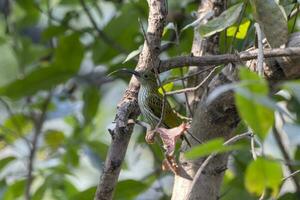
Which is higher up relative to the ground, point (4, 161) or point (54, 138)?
point (54, 138)

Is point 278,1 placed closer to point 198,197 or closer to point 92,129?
point 198,197

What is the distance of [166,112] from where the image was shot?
2.19 m

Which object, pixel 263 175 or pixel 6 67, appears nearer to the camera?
pixel 263 175

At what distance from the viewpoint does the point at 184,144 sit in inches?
77.8

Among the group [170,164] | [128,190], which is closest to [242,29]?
[170,164]

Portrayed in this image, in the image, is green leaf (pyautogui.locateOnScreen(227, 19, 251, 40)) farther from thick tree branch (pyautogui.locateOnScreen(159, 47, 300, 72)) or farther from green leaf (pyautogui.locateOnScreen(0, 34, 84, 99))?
green leaf (pyautogui.locateOnScreen(0, 34, 84, 99))

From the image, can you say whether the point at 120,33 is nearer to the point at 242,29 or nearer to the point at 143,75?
the point at 242,29

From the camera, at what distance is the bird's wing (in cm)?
222

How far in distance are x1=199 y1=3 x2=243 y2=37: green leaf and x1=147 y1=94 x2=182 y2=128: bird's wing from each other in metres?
0.30

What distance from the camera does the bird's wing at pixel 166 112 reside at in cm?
222

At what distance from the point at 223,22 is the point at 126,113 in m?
0.42

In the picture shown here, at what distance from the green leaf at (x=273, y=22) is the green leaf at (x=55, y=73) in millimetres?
1359

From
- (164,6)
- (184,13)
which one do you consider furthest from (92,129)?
(164,6)

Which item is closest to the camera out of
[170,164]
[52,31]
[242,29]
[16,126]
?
[170,164]
